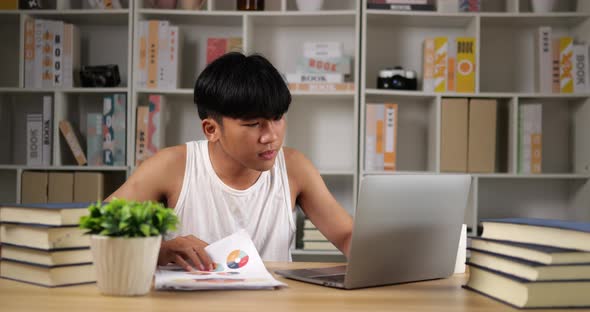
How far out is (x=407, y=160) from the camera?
3672 mm

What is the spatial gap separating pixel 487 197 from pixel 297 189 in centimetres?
192

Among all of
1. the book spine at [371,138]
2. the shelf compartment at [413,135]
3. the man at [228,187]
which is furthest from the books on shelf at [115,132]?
the man at [228,187]

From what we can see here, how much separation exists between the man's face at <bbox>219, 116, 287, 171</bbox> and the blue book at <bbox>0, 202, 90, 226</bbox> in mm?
518

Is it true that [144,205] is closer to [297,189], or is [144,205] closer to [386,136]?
[297,189]

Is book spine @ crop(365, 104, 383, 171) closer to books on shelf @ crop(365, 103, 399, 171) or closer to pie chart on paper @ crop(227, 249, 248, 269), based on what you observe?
books on shelf @ crop(365, 103, 399, 171)

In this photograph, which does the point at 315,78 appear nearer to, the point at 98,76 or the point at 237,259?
the point at 98,76

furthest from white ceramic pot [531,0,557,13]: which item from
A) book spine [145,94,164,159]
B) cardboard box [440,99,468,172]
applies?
book spine [145,94,164,159]

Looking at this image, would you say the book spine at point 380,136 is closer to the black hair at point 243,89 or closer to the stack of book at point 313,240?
the stack of book at point 313,240

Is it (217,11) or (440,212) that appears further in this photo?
(217,11)

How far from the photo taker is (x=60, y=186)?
133 inches

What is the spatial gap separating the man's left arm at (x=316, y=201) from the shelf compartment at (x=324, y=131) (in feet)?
5.26

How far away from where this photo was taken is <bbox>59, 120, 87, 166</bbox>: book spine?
3.41 m

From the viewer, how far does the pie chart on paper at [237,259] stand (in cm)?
136

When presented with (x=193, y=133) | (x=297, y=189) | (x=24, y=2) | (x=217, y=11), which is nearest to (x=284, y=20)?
(x=217, y=11)
